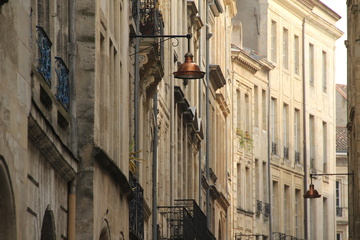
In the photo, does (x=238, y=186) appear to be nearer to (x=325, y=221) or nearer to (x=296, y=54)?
(x=296, y=54)

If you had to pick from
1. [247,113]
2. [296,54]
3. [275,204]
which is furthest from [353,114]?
[296,54]

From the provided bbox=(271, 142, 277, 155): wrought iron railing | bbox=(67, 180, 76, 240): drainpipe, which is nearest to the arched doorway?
bbox=(67, 180, 76, 240): drainpipe

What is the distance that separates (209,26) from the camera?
50969 mm

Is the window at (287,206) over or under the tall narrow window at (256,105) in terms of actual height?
under

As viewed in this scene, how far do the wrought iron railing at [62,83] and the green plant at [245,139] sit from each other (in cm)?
4120

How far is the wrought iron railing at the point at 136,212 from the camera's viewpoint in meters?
26.7

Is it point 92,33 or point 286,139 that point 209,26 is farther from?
point 92,33

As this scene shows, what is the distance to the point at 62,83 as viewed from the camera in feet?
62.7

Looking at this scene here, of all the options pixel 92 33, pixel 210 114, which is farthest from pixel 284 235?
pixel 92 33

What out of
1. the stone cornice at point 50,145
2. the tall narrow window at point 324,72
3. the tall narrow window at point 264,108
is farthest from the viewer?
the tall narrow window at point 324,72

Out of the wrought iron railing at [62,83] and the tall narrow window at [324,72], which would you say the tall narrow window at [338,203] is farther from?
the wrought iron railing at [62,83]

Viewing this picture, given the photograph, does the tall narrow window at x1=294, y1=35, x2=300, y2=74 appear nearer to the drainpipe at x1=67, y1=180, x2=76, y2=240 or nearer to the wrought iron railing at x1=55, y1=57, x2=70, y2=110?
the wrought iron railing at x1=55, y1=57, x2=70, y2=110

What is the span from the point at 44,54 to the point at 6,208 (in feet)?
12.1

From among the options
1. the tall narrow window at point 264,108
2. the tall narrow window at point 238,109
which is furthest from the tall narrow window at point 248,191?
the tall narrow window at point 264,108
